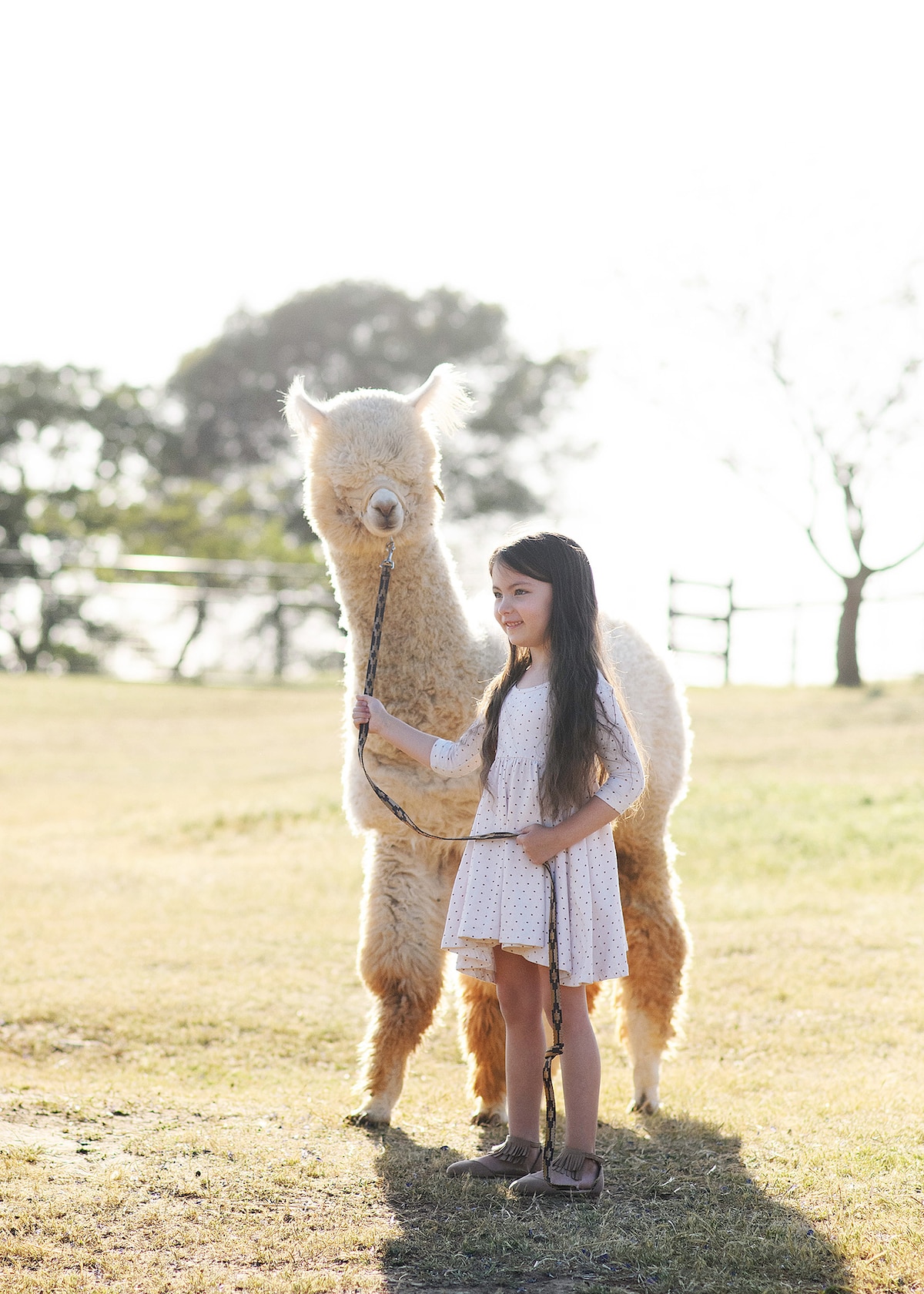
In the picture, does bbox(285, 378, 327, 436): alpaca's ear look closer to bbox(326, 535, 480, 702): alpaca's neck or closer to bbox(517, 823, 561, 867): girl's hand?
bbox(326, 535, 480, 702): alpaca's neck

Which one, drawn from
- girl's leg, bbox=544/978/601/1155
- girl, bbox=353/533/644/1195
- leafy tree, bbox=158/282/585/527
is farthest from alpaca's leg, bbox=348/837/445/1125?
leafy tree, bbox=158/282/585/527

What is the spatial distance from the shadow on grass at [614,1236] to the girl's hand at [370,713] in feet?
3.95

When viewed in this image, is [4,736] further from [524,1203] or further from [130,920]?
[524,1203]

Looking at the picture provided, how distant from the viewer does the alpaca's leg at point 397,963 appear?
13.4 feet

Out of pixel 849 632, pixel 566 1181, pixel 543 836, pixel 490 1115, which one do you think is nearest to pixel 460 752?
pixel 543 836

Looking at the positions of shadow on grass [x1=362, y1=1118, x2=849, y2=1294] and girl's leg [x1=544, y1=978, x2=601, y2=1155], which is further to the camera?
girl's leg [x1=544, y1=978, x2=601, y2=1155]

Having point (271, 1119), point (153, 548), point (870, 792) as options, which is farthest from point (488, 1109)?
point (153, 548)

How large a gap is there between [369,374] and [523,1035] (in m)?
25.5

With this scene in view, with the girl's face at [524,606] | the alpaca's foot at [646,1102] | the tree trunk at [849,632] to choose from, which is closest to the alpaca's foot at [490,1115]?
the alpaca's foot at [646,1102]

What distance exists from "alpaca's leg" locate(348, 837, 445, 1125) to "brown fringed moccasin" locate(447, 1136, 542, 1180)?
2.45ft

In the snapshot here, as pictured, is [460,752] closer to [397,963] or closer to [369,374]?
[397,963]

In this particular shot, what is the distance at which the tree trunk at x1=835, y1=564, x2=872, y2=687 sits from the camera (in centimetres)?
1889

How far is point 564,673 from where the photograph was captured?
323 cm

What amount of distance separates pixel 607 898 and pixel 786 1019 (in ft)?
10.4
